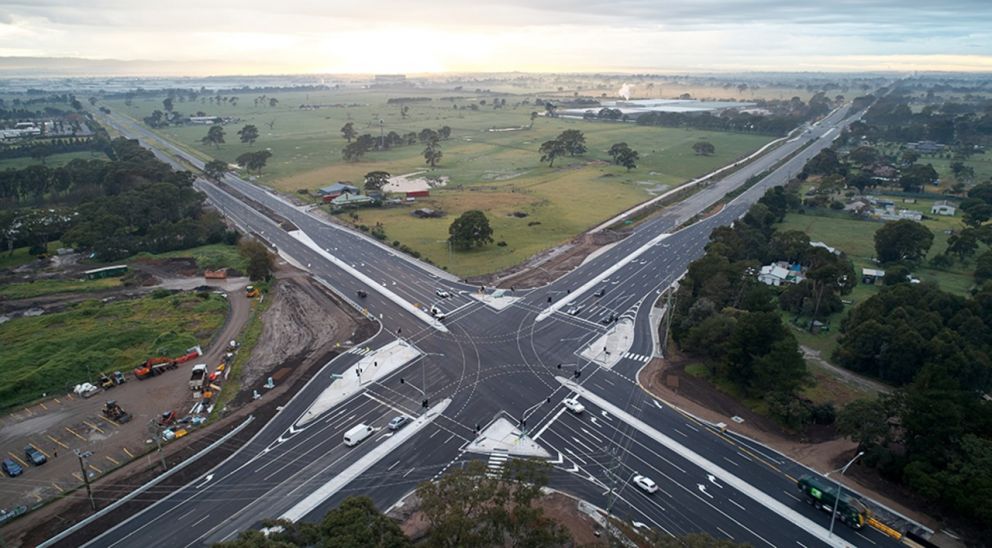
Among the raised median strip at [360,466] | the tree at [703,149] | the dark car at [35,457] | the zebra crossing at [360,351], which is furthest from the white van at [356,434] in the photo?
the tree at [703,149]

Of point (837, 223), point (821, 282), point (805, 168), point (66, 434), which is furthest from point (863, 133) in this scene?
point (66, 434)

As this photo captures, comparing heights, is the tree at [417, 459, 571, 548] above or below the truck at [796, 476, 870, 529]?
above

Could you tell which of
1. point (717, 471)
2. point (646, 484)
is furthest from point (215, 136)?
point (717, 471)

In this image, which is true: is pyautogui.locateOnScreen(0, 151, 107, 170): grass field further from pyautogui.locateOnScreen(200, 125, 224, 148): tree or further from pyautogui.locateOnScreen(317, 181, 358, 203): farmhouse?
pyautogui.locateOnScreen(317, 181, 358, 203): farmhouse

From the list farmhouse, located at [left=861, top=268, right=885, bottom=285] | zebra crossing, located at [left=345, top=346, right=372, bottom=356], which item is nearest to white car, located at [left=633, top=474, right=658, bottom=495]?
zebra crossing, located at [left=345, top=346, right=372, bottom=356]

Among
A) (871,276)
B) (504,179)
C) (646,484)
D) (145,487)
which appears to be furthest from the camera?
(504,179)

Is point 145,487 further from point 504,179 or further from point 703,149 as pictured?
point 703,149

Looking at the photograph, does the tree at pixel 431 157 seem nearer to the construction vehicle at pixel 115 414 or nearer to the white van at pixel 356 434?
the construction vehicle at pixel 115 414
